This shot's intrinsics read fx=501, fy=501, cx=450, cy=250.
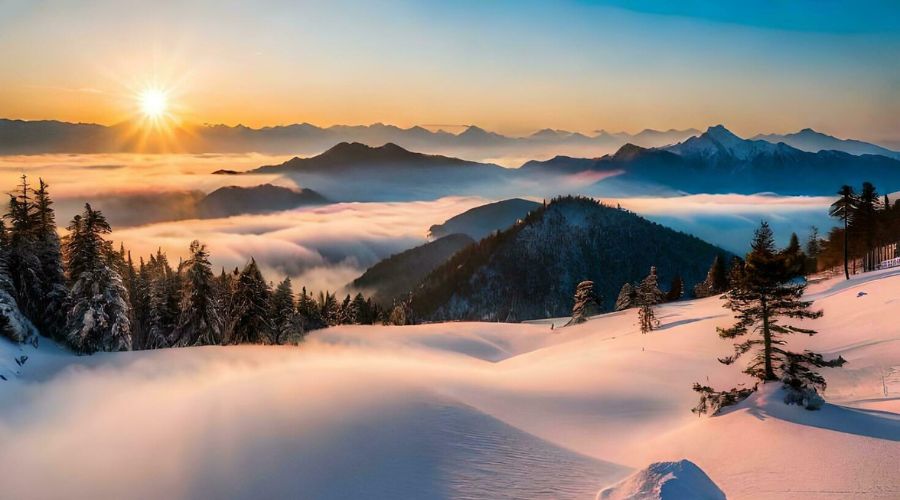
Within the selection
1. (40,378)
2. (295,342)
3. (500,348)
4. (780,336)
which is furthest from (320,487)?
(500,348)

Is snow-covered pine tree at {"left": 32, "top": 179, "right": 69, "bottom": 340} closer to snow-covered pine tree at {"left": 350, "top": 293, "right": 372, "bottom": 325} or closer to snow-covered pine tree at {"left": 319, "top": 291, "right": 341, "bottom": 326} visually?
snow-covered pine tree at {"left": 319, "top": 291, "right": 341, "bottom": 326}

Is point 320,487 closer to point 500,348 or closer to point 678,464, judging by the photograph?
point 678,464

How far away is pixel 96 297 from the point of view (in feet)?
113

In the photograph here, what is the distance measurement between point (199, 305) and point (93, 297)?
33.7 feet

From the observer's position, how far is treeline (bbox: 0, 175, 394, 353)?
34375 millimetres

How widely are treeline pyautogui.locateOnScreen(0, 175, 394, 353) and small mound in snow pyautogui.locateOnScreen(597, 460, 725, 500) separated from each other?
3462 cm

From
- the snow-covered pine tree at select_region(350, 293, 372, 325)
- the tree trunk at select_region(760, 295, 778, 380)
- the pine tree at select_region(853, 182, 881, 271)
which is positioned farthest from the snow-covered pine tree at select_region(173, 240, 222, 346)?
the pine tree at select_region(853, 182, 881, 271)

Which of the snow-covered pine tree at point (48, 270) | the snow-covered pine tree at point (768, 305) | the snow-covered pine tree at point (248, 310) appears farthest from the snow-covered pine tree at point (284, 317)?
the snow-covered pine tree at point (768, 305)

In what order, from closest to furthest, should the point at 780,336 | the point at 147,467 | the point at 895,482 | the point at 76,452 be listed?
the point at 895,482
the point at 147,467
the point at 76,452
the point at 780,336

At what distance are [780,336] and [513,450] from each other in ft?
86.4

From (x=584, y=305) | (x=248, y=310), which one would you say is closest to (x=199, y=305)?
(x=248, y=310)

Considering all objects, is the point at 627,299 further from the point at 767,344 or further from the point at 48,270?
the point at 48,270

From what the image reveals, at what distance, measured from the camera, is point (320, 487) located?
529 inches

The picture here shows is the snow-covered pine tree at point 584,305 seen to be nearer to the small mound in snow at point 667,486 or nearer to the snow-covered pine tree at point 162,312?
the snow-covered pine tree at point 162,312
